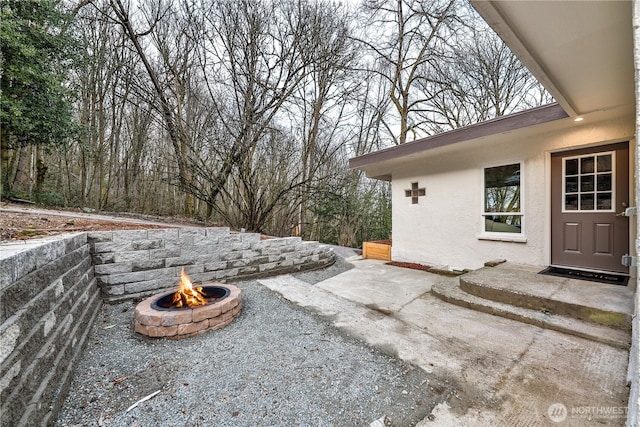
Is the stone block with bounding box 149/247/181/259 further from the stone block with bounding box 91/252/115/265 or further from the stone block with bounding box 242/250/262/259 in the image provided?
the stone block with bounding box 242/250/262/259

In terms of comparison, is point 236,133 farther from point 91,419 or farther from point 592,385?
point 592,385

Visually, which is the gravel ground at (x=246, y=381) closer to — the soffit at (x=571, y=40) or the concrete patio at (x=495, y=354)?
the concrete patio at (x=495, y=354)

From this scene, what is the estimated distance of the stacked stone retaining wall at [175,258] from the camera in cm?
276

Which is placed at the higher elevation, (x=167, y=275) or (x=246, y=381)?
(x=167, y=275)

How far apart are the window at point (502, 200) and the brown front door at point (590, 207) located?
0.42 m

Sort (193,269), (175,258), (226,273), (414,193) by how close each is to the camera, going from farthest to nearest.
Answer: (414,193), (226,273), (193,269), (175,258)

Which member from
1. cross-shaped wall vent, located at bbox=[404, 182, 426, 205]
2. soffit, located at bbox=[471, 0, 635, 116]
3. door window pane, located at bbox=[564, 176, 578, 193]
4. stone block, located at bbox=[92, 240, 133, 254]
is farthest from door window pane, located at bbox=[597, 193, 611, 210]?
stone block, located at bbox=[92, 240, 133, 254]

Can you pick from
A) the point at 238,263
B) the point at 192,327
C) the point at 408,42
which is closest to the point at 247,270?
the point at 238,263

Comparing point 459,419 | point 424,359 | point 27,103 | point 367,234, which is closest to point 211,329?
point 424,359

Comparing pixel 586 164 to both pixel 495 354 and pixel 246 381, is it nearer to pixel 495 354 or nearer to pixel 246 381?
pixel 495 354

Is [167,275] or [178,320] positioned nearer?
[178,320]

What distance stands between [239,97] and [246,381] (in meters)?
5.57

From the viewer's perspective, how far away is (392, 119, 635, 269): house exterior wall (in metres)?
3.50

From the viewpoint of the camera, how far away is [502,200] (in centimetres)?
409
